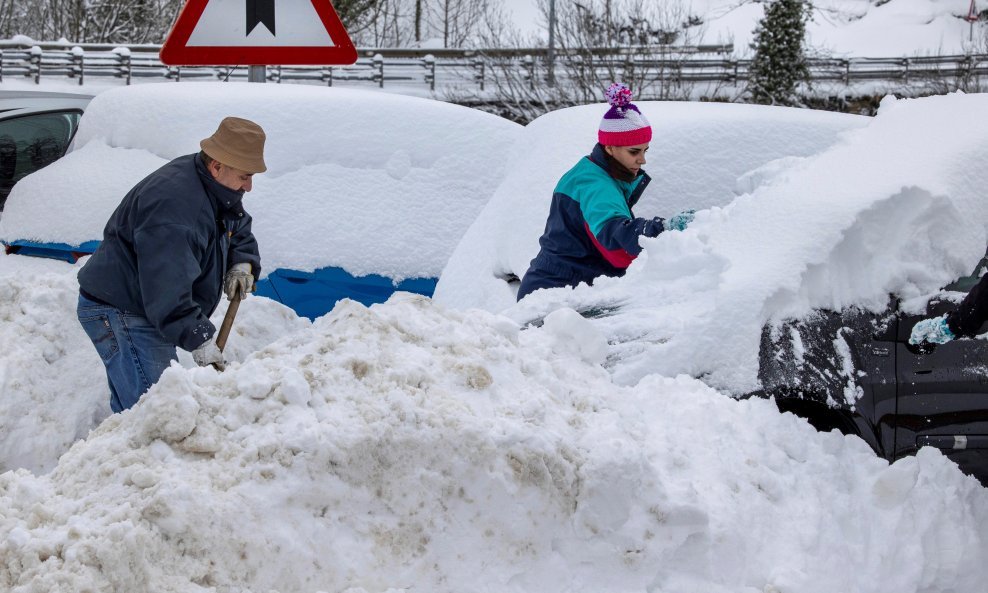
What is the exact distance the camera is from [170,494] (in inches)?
82.4

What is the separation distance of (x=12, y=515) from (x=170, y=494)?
33 cm

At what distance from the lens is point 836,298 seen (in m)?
3.07

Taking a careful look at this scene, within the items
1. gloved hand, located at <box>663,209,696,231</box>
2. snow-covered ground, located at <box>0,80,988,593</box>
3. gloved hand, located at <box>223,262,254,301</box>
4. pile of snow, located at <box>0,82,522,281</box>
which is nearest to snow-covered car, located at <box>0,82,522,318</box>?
pile of snow, located at <box>0,82,522,281</box>

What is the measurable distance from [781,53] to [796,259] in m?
16.3

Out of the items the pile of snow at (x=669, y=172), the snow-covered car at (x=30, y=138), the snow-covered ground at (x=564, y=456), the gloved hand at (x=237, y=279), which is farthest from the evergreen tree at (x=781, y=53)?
the gloved hand at (x=237, y=279)

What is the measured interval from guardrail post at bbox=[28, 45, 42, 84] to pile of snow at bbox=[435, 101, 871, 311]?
66.2 ft

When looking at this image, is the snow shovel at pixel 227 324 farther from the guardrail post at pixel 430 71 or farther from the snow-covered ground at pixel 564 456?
the guardrail post at pixel 430 71

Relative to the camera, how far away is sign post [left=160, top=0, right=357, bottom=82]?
4523 mm

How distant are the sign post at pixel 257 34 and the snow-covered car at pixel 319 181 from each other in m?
0.42

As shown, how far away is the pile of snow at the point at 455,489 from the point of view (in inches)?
82.7

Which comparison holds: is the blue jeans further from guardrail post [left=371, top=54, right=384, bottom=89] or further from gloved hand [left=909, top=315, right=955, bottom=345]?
guardrail post [left=371, top=54, right=384, bottom=89]

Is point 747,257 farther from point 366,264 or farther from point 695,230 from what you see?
point 366,264

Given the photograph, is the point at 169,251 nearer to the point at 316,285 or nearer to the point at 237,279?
the point at 237,279

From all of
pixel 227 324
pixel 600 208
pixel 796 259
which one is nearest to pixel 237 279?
pixel 227 324
